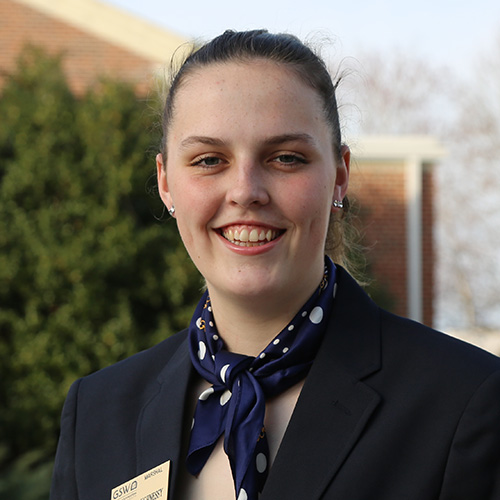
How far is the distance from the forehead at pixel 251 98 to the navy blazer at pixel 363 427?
1.84 ft

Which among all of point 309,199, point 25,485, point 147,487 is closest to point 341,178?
point 309,199

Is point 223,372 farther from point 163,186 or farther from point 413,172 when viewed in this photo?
point 413,172

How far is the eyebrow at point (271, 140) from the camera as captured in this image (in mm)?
2242

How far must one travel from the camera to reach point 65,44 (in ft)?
40.2

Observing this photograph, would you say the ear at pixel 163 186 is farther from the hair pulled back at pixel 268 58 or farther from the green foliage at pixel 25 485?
the green foliage at pixel 25 485

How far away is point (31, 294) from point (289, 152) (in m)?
6.79

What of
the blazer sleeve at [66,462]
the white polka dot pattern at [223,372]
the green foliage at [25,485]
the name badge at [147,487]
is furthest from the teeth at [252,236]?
the green foliage at [25,485]

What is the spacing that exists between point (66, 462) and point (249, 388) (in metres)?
0.68

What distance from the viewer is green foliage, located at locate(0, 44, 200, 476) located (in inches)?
330

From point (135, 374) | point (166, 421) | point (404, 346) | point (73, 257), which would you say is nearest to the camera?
point (404, 346)

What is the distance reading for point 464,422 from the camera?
212 centimetres

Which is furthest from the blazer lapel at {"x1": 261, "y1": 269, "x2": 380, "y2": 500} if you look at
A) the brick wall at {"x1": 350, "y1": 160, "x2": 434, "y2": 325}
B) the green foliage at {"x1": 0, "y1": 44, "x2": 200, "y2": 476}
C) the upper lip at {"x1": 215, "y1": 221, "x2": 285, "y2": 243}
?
the brick wall at {"x1": 350, "y1": 160, "x2": 434, "y2": 325}

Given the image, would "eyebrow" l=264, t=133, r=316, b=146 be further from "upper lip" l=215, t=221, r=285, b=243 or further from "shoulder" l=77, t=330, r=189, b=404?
"shoulder" l=77, t=330, r=189, b=404

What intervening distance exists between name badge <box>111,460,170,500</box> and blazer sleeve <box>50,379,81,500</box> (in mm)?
189
